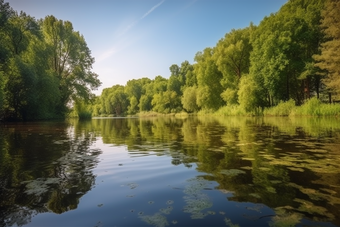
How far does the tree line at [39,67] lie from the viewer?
31125 mm

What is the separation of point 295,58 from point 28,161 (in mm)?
40401

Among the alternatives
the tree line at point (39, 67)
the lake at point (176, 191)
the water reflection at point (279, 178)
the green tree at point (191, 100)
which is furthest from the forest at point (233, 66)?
the lake at point (176, 191)

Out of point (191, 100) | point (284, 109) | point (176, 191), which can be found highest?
point (191, 100)

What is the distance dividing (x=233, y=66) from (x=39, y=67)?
41.4 metres

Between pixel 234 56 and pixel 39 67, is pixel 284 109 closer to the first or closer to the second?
pixel 234 56

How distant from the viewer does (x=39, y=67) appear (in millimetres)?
37750

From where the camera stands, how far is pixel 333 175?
4789 mm

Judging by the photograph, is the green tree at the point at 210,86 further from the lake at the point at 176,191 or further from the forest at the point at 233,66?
the lake at the point at 176,191

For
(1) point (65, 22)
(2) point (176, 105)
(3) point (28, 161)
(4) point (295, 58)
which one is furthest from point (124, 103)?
(3) point (28, 161)

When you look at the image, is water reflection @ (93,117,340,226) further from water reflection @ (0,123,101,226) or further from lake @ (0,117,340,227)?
water reflection @ (0,123,101,226)

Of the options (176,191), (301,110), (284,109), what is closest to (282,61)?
(284,109)

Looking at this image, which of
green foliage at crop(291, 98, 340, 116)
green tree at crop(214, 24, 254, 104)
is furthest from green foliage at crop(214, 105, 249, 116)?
green foliage at crop(291, 98, 340, 116)

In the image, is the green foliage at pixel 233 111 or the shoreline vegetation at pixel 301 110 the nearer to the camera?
the shoreline vegetation at pixel 301 110

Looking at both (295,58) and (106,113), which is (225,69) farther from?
(106,113)
